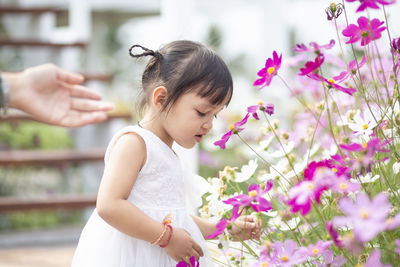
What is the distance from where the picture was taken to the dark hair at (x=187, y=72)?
48.1 inches

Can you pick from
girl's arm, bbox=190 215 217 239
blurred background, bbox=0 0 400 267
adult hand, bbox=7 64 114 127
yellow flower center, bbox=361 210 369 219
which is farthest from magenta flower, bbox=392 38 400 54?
blurred background, bbox=0 0 400 267

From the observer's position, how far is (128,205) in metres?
1.10

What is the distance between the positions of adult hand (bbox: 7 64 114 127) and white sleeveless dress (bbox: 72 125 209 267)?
524mm

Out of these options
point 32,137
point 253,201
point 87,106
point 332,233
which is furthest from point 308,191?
point 32,137

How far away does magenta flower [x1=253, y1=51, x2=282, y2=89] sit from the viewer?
986 mm

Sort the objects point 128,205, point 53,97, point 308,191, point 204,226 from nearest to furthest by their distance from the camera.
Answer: point 308,191, point 128,205, point 204,226, point 53,97

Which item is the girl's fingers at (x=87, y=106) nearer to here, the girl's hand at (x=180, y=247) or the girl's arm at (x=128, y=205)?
the girl's arm at (x=128, y=205)

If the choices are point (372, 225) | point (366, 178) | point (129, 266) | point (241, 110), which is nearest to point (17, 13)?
point (241, 110)

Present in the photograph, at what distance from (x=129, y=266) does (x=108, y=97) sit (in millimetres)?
4880

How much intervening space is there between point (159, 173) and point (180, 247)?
0.64ft

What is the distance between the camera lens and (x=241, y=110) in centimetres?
454

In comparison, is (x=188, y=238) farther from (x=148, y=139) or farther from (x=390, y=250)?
(x=390, y=250)

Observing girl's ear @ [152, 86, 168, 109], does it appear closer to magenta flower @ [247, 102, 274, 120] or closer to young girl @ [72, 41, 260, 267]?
young girl @ [72, 41, 260, 267]

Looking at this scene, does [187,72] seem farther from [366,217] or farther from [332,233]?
[366,217]
